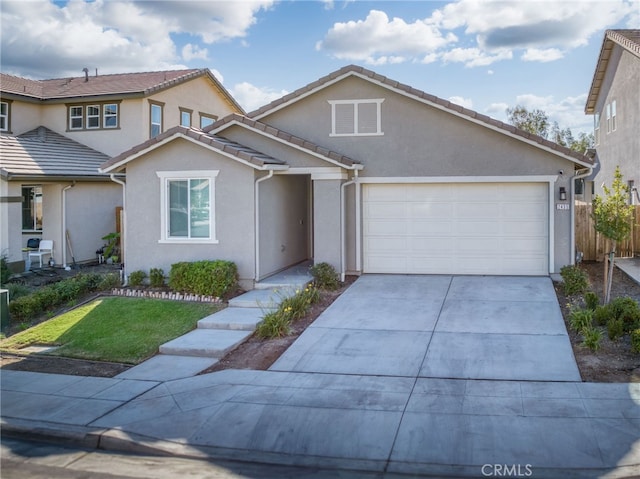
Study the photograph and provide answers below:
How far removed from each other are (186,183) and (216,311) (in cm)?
349

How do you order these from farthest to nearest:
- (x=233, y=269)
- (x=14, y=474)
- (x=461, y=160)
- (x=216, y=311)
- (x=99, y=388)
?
1. (x=461, y=160)
2. (x=233, y=269)
3. (x=216, y=311)
4. (x=99, y=388)
5. (x=14, y=474)

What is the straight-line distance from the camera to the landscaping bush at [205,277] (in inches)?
523

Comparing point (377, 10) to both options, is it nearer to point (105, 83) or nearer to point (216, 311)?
point (216, 311)

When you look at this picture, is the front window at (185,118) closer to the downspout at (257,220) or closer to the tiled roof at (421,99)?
the tiled roof at (421,99)

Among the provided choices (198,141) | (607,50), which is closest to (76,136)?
(198,141)

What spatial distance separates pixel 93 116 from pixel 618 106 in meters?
20.7

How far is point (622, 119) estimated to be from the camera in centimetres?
2459

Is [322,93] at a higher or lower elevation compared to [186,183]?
higher

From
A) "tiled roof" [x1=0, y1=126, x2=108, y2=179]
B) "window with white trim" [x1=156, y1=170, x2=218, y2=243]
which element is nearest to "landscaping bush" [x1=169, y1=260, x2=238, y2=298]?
"window with white trim" [x1=156, y1=170, x2=218, y2=243]

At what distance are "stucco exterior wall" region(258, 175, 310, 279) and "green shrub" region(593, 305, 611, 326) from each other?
7143 millimetres

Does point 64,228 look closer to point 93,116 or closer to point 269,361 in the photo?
point 93,116

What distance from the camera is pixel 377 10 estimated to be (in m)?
15.5

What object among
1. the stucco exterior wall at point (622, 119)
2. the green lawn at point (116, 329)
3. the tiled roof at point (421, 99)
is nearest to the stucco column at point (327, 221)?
the tiled roof at point (421, 99)

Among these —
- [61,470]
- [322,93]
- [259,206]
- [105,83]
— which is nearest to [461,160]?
[322,93]
